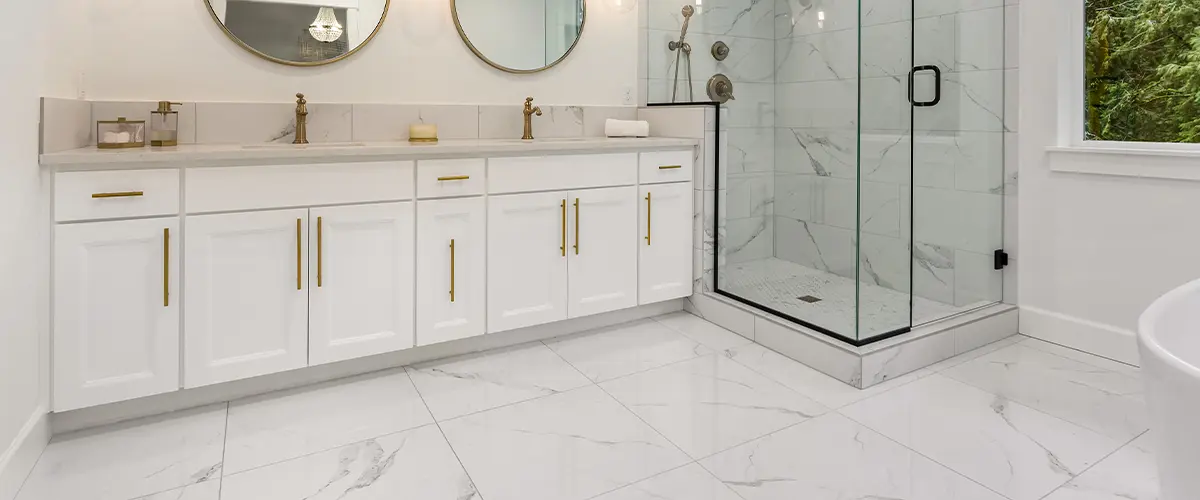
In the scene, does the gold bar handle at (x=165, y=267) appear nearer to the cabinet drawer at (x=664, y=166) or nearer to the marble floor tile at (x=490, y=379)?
the marble floor tile at (x=490, y=379)

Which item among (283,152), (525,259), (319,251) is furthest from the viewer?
(525,259)

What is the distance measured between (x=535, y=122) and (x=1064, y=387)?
2.40m

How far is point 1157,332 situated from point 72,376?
2.61 meters

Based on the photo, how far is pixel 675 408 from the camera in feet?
7.12

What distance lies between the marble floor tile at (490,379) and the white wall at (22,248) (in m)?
1.04

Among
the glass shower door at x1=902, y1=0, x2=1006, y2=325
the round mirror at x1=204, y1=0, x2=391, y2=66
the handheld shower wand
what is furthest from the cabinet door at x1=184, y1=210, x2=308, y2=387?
the glass shower door at x1=902, y1=0, x2=1006, y2=325

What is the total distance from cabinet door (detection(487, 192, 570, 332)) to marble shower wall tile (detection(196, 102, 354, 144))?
759 millimetres

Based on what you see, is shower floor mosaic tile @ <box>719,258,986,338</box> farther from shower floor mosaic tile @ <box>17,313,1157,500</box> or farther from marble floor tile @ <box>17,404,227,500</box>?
marble floor tile @ <box>17,404,227,500</box>

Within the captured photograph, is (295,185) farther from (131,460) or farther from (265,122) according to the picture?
(131,460)

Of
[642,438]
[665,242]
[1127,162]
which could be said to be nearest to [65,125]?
[642,438]

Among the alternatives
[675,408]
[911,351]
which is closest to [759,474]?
[675,408]

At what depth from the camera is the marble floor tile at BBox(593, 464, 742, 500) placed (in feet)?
5.39

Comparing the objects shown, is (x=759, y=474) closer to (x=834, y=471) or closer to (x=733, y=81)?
(x=834, y=471)

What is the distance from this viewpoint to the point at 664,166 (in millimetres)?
3047
